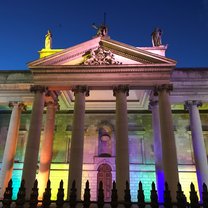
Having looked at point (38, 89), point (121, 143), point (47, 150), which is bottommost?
point (121, 143)

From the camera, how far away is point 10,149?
86.3 feet

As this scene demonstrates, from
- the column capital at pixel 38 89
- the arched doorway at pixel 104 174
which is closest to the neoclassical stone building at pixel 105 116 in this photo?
the column capital at pixel 38 89

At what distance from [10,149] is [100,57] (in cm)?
1172

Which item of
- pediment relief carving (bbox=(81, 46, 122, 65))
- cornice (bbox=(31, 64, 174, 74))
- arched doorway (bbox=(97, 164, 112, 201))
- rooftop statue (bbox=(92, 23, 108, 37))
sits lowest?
arched doorway (bbox=(97, 164, 112, 201))

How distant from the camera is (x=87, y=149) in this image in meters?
31.8

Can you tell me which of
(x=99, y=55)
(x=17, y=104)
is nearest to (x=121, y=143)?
(x=99, y=55)

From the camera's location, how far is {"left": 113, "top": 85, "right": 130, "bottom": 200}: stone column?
70.3ft

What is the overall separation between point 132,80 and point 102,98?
24.5 ft

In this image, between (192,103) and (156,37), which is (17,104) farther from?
(192,103)

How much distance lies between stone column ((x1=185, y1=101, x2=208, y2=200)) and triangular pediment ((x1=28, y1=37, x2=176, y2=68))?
225 inches

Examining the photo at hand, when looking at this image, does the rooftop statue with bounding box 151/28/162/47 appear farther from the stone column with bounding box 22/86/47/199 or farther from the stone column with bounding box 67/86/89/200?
the stone column with bounding box 22/86/47/199

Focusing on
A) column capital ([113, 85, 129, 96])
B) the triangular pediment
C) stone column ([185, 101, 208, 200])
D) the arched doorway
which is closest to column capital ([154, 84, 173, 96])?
the triangular pediment

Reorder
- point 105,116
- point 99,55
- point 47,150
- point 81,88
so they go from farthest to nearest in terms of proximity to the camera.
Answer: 1. point 105,116
2. point 99,55
3. point 47,150
4. point 81,88

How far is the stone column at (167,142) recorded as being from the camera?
70.1ft
